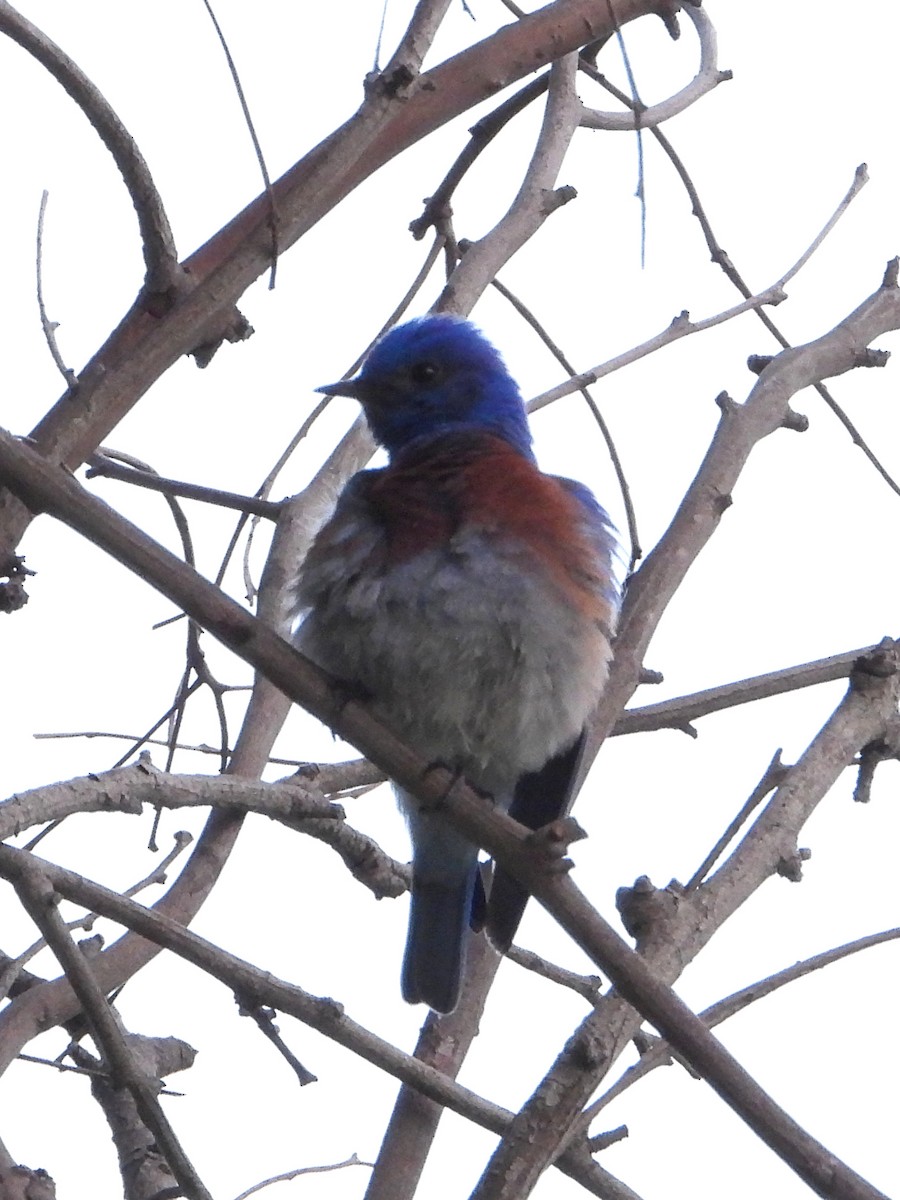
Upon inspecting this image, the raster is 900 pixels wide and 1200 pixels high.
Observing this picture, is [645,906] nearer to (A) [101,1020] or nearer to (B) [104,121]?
(A) [101,1020]

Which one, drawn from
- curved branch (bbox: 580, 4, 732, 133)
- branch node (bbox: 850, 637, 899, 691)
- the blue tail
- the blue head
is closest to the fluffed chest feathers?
the blue tail

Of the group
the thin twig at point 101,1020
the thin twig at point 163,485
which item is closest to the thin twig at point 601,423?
the thin twig at point 163,485

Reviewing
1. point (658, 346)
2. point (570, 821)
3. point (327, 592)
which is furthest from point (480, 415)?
point (570, 821)

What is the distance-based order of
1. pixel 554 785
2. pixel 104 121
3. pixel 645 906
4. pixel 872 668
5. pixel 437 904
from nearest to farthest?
1. pixel 104 121
2. pixel 645 906
3. pixel 872 668
4. pixel 437 904
5. pixel 554 785

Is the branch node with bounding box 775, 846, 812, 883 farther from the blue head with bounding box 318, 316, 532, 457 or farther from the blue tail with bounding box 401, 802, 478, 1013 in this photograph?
the blue head with bounding box 318, 316, 532, 457

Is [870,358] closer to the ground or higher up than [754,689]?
higher up

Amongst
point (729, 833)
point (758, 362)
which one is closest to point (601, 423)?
point (758, 362)

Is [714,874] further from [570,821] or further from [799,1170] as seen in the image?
[799,1170]
